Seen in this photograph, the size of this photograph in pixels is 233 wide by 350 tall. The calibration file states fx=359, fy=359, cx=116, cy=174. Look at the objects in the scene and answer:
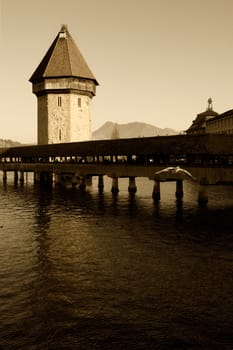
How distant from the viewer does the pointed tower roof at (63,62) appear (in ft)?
164

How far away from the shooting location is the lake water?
9.03 meters

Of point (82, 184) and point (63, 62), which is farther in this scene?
point (63, 62)

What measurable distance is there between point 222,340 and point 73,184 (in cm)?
3520

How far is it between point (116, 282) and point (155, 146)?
2023 centimetres

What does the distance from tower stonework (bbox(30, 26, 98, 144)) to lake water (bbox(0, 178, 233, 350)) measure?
2837cm

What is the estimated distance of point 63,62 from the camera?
5088cm

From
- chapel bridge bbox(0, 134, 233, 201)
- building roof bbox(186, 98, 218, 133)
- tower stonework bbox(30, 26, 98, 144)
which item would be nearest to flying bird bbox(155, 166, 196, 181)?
chapel bridge bbox(0, 134, 233, 201)

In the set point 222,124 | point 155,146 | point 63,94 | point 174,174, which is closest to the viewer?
point 174,174

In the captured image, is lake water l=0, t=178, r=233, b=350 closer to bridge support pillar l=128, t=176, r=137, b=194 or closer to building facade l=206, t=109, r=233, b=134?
bridge support pillar l=128, t=176, r=137, b=194

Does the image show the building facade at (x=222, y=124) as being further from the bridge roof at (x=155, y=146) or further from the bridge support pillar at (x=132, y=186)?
the bridge roof at (x=155, y=146)

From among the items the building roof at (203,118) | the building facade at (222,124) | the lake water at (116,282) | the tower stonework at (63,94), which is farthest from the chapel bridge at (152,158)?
the building roof at (203,118)

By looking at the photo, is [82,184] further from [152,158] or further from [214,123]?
[214,123]

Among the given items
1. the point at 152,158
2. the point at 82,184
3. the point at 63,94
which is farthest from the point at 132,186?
the point at 63,94

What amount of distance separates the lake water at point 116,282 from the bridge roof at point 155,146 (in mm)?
5991
